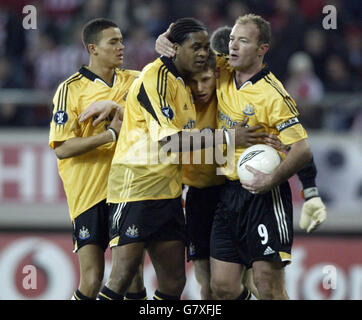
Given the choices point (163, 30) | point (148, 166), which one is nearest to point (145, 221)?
point (148, 166)

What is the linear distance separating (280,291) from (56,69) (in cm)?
552

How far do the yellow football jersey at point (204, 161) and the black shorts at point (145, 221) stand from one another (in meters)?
0.42

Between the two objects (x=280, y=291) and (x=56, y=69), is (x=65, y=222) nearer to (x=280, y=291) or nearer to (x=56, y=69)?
(x=56, y=69)

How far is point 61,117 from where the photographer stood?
6.07 m

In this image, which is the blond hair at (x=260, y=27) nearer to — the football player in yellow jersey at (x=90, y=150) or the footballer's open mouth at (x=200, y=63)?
the footballer's open mouth at (x=200, y=63)

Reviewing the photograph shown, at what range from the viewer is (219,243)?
238 inches

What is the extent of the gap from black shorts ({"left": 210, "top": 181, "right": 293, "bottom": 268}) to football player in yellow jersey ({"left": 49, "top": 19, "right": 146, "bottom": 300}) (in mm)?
896

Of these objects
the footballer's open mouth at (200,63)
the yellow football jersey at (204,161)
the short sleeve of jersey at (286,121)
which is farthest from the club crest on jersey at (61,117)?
the short sleeve of jersey at (286,121)

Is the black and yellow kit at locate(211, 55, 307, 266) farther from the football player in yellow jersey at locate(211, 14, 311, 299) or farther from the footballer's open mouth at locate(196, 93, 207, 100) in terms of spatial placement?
the footballer's open mouth at locate(196, 93, 207, 100)

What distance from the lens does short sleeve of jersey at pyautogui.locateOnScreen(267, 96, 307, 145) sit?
573 cm

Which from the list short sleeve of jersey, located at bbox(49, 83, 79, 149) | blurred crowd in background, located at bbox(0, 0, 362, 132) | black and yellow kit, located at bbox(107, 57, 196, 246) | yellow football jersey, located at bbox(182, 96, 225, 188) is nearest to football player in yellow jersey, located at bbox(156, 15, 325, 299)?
yellow football jersey, located at bbox(182, 96, 225, 188)

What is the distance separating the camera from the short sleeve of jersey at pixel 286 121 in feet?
18.8
